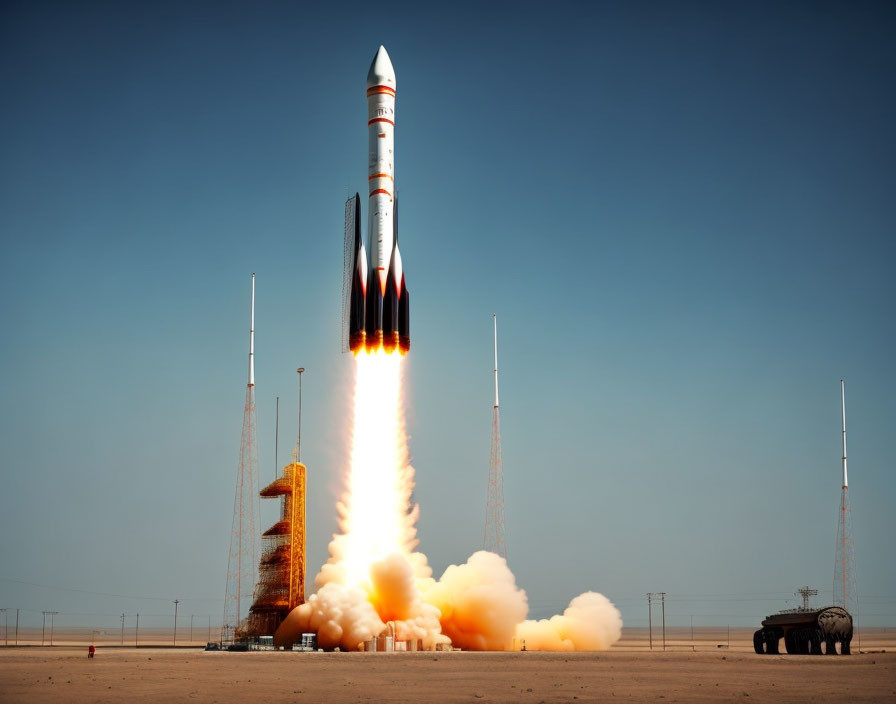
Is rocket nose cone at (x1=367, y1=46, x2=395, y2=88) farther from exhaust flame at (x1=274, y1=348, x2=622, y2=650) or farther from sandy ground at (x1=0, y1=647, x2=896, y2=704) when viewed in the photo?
sandy ground at (x1=0, y1=647, x2=896, y2=704)

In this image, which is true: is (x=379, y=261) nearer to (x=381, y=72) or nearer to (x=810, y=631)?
(x=381, y=72)

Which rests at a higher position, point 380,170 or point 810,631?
point 380,170

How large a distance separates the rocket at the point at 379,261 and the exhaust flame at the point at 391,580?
1257mm

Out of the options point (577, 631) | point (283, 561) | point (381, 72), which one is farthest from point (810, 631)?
point (381, 72)

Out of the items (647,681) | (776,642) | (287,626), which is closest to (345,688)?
(647,681)

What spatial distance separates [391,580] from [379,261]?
61.1ft

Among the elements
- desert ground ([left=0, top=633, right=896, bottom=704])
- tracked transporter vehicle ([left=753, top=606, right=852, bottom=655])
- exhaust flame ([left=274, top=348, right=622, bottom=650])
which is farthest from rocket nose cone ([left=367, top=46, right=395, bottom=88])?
tracked transporter vehicle ([left=753, top=606, right=852, bottom=655])

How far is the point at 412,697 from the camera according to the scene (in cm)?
4616

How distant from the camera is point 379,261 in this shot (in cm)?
7294

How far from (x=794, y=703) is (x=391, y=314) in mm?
35279

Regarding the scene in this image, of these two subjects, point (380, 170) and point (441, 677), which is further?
point (380, 170)

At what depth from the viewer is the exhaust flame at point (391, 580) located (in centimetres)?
7156

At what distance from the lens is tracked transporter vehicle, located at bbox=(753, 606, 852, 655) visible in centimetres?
7206

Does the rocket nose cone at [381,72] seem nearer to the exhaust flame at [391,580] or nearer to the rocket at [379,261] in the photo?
the rocket at [379,261]
